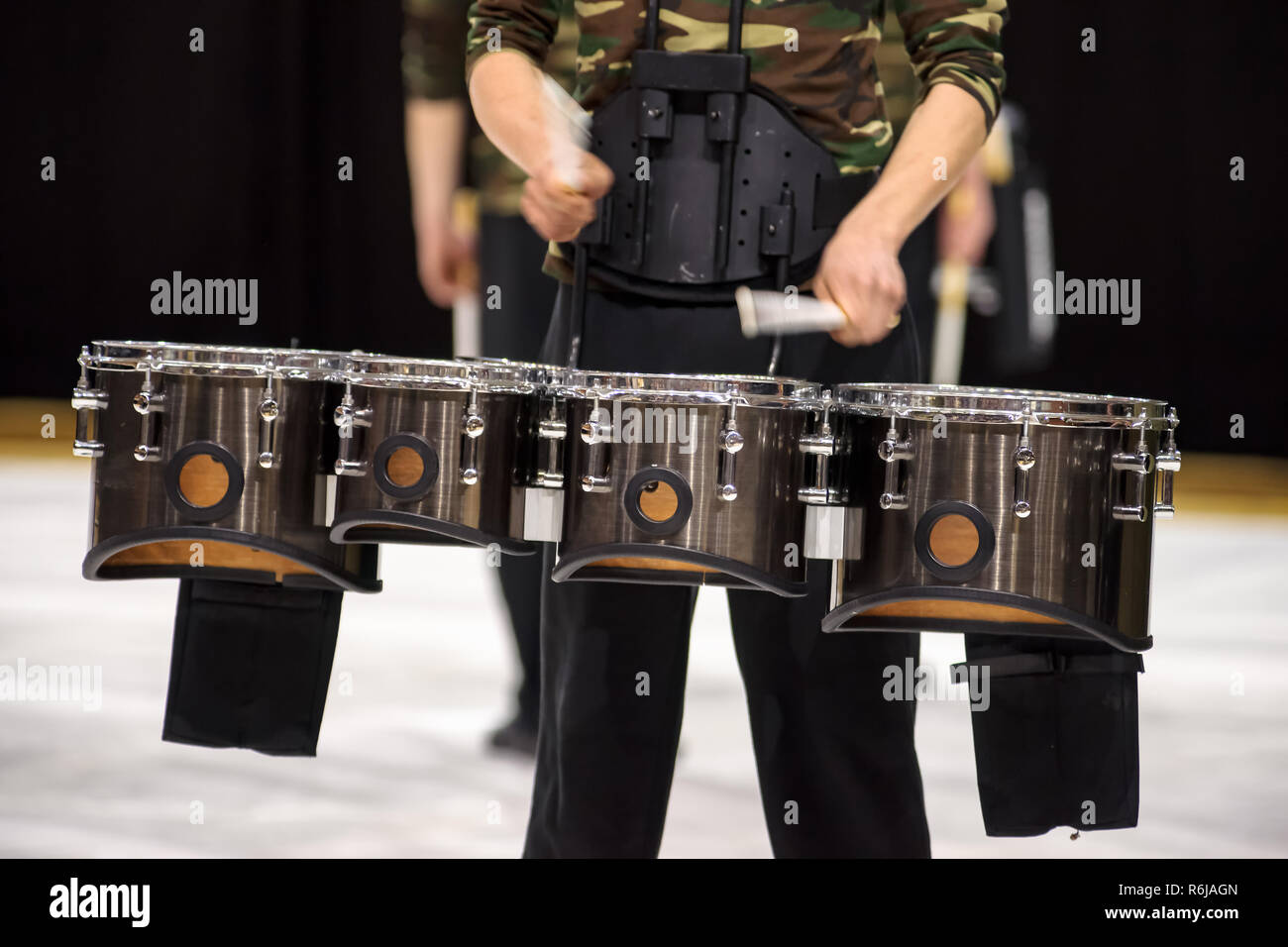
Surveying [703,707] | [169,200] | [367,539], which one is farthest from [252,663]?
[169,200]

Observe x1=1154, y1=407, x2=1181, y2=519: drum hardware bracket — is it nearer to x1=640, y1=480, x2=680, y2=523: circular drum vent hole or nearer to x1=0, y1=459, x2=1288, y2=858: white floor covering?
x1=640, y1=480, x2=680, y2=523: circular drum vent hole

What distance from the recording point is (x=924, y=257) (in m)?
2.19

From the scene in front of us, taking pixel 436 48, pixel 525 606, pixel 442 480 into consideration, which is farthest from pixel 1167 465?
pixel 436 48

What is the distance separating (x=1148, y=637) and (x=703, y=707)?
1.97 meters

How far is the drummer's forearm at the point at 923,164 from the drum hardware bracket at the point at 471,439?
46 cm

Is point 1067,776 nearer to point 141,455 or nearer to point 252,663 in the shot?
point 252,663

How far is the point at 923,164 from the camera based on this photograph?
1658mm

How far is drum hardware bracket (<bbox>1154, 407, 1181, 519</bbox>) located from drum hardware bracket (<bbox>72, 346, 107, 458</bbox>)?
3.78 ft

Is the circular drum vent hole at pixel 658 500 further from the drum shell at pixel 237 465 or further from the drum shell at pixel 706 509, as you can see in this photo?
the drum shell at pixel 237 465

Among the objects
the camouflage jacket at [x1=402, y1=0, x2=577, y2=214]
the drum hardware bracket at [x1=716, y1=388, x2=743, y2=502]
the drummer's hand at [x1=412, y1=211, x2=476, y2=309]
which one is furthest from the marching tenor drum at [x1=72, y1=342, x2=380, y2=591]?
the drummer's hand at [x1=412, y1=211, x2=476, y2=309]

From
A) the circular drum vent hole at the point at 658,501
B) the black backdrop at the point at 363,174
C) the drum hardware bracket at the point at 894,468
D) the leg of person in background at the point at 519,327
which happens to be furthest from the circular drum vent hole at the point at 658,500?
the black backdrop at the point at 363,174

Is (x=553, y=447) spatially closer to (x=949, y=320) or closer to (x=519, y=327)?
(x=519, y=327)

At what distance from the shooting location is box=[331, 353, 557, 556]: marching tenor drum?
156cm

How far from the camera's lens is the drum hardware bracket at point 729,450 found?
153 cm
